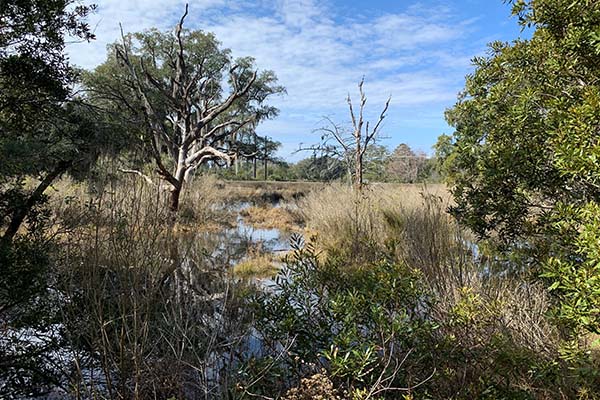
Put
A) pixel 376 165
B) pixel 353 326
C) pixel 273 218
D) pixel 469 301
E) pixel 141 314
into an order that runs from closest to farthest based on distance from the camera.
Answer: pixel 353 326 < pixel 469 301 < pixel 141 314 < pixel 273 218 < pixel 376 165

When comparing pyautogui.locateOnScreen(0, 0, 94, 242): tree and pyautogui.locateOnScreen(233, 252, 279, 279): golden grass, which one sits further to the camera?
pyautogui.locateOnScreen(233, 252, 279, 279): golden grass

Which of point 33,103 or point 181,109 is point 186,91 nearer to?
point 181,109

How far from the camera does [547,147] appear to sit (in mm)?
2637

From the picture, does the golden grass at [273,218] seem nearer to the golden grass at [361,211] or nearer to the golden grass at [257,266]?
the golden grass at [361,211]

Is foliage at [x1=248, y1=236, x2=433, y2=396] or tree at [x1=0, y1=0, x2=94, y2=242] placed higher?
tree at [x1=0, y1=0, x2=94, y2=242]

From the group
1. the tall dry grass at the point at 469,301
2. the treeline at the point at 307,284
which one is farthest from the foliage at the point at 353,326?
the tall dry grass at the point at 469,301

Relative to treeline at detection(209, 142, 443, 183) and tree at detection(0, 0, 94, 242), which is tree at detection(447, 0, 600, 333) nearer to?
tree at detection(0, 0, 94, 242)

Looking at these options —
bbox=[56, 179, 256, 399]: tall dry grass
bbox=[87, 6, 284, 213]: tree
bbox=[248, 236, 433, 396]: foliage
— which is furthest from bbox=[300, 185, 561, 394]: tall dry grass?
bbox=[87, 6, 284, 213]: tree

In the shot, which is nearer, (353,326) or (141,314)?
(353,326)

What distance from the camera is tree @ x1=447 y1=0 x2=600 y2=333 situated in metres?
2.07

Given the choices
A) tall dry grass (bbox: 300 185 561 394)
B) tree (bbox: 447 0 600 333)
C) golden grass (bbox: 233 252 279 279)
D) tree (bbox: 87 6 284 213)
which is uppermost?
tree (bbox: 87 6 284 213)

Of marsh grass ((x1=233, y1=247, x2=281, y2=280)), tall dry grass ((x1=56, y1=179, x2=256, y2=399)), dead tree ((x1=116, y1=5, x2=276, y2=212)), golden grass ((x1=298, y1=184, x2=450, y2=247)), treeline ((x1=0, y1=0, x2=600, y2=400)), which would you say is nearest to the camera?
treeline ((x1=0, y1=0, x2=600, y2=400))

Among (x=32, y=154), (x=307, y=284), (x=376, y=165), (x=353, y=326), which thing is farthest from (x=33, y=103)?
(x=376, y=165)

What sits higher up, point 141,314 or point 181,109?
point 181,109
